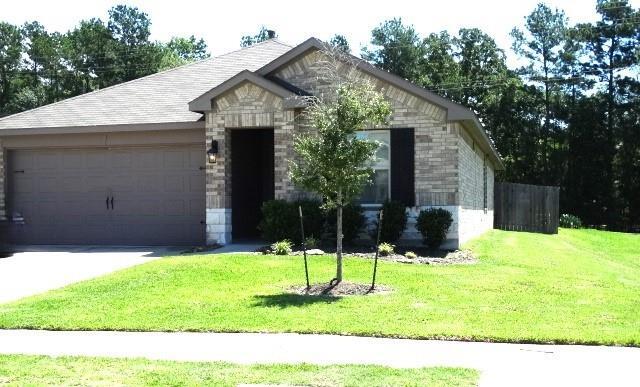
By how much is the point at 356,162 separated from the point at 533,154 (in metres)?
37.2

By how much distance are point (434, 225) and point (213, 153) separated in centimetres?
516

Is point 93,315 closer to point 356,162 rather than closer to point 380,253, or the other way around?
point 356,162

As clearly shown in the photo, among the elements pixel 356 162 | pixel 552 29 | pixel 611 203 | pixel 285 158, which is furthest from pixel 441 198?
pixel 552 29

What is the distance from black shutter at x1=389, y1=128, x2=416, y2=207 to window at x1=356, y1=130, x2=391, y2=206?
0.18 meters

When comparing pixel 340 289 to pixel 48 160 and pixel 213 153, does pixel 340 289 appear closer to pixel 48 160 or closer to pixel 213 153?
pixel 213 153

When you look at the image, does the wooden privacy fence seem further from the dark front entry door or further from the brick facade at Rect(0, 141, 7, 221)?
the brick facade at Rect(0, 141, 7, 221)

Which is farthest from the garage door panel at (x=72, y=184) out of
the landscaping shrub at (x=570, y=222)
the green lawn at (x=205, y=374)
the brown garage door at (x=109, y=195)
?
the landscaping shrub at (x=570, y=222)

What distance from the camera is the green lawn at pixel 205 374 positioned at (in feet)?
17.8

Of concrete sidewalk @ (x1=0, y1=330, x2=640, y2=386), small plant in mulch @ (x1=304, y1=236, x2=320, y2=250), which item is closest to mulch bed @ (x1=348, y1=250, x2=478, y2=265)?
small plant in mulch @ (x1=304, y1=236, x2=320, y2=250)

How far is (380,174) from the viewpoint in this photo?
15273mm

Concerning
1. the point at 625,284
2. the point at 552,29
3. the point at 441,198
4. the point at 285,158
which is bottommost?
the point at 625,284

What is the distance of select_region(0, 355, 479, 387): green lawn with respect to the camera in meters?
5.43

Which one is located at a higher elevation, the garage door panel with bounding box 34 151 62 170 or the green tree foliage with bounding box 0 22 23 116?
the green tree foliage with bounding box 0 22 23 116

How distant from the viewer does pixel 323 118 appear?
10.4 metres
